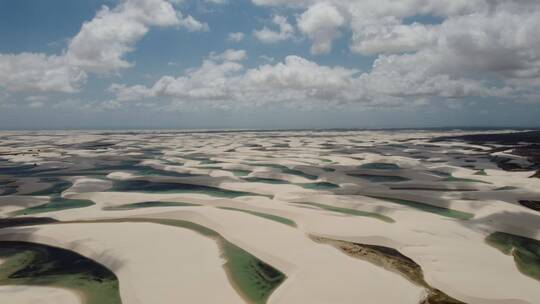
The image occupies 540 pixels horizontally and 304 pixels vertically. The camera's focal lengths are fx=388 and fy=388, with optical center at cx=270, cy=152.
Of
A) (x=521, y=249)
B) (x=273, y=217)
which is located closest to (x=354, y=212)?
(x=273, y=217)

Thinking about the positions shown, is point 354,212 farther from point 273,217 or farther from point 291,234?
point 291,234

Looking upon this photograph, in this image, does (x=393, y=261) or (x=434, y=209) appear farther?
(x=434, y=209)

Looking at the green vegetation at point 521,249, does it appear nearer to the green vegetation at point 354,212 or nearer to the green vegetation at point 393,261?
the green vegetation at point 393,261

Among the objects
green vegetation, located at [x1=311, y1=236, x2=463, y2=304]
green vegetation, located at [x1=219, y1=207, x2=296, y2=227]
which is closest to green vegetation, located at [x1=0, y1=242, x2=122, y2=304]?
green vegetation, located at [x1=311, y1=236, x2=463, y2=304]

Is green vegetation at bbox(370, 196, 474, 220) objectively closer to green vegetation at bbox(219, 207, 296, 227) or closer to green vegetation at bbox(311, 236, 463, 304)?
green vegetation at bbox(311, 236, 463, 304)

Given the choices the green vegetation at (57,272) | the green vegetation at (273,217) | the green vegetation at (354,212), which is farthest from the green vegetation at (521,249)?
the green vegetation at (57,272)

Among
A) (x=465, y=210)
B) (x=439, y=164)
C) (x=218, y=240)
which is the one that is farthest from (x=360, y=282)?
(x=439, y=164)
